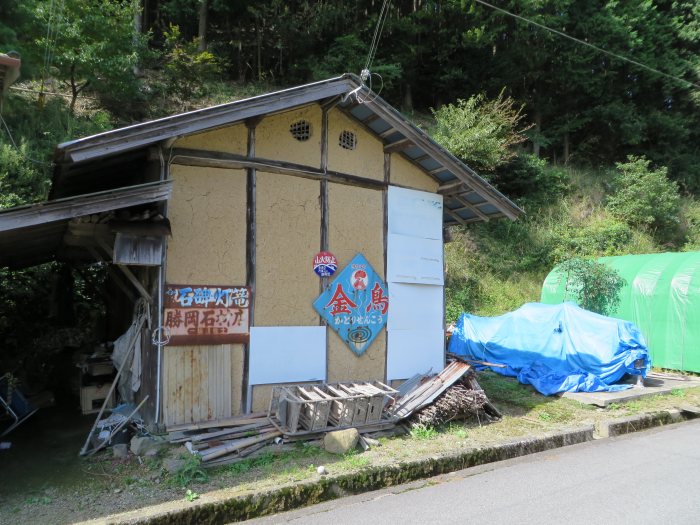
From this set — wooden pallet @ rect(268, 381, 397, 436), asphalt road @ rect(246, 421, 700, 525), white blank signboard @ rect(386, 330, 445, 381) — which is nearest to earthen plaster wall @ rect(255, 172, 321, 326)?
wooden pallet @ rect(268, 381, 397, 436)

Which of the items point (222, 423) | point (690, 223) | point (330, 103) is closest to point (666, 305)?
point (330, 103)

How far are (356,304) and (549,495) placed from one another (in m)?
3.81

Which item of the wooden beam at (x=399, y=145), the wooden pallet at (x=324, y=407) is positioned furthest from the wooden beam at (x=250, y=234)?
the wooden beam at (x=399, y=145)

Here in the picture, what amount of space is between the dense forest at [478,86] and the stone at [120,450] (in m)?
8.09

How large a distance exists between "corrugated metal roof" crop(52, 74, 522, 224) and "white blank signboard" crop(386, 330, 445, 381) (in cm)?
268

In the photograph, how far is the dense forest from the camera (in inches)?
578

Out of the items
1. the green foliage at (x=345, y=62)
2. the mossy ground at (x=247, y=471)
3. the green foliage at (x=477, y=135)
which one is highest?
the green foliage at (x=345, y=62)

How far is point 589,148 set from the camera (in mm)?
27875

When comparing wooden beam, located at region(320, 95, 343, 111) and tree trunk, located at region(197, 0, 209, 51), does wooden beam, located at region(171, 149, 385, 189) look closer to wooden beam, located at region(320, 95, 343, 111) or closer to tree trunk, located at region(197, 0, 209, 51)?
wooden beam, located at region(320, 95, 343, 111)

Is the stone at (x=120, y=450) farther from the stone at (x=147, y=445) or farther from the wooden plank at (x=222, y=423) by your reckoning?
the wooden plank at (x=222, y=423)

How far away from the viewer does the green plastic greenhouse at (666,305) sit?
12211 millimetres

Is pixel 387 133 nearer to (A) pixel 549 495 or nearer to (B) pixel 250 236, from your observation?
(B) pixel 250 236

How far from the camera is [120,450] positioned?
5.86 metres

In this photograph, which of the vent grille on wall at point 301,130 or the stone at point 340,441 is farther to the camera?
the vent grille on wall at point 301,130
